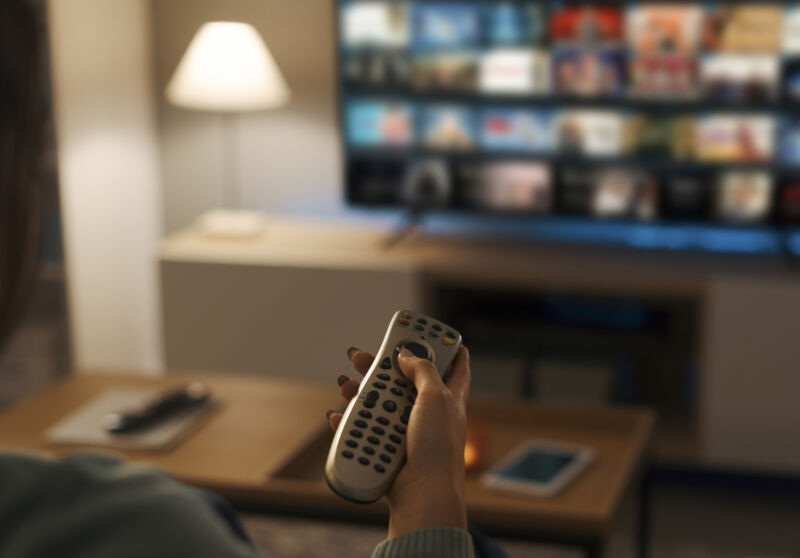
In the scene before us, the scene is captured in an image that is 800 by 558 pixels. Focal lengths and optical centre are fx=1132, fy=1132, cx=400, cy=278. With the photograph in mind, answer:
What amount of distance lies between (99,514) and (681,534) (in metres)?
2.14

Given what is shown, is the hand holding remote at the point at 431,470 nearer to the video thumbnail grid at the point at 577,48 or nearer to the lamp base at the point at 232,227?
the video thumbnail grid at the point at 577,48

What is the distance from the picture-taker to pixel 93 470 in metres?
0.33

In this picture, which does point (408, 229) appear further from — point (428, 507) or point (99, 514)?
point (99, 514)

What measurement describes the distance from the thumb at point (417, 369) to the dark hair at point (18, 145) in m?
0.19

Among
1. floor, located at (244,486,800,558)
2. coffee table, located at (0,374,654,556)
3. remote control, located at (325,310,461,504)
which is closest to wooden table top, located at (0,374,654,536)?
coffee table, located at (0,374,654,556)

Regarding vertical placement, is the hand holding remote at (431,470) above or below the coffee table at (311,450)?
above

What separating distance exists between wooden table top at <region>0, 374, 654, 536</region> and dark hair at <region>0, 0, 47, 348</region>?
3.30 feet

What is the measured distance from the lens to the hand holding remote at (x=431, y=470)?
0.45 meters

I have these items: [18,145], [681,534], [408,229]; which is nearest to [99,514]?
[18,145]

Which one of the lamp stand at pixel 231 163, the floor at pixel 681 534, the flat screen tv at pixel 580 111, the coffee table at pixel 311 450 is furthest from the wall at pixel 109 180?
the coffee table at pixel 311 450

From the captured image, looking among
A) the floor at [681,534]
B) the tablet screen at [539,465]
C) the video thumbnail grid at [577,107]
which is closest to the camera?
the tablet screen at [539,465]

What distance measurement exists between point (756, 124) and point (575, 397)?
733 millimetres

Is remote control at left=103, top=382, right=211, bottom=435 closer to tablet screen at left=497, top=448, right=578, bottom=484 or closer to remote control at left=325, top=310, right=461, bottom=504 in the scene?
→ tablet screen at left=497, top=448, right=578, bottom=484

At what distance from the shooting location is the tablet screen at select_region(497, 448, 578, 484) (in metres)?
1.51
